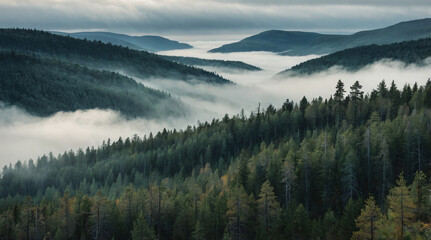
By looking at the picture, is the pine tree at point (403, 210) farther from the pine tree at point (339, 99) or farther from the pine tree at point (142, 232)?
the pine tree at point (339, 99)

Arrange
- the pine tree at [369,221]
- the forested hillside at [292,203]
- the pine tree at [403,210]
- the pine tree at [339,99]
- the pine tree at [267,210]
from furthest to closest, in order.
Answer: the pine tree at [339,99], the pine tree at [267,210], the forested hillside at [292,203], the pine tree at [369,221], the pine tree at [403,210]

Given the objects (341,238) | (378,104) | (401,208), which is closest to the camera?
(401,208)

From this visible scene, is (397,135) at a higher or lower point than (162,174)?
higher

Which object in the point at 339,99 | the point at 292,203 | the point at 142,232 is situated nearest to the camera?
the point at 142,232

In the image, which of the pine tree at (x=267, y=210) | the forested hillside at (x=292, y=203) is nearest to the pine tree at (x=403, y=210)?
the forested hillside at (x=292, y=203)

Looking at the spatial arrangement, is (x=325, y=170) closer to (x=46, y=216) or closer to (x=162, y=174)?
(x=46, y=216)

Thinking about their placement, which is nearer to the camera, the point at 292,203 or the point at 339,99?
the point at 292,203

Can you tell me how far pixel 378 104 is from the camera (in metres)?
140

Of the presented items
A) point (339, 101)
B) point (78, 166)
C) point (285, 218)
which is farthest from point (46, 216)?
point (78, 166)

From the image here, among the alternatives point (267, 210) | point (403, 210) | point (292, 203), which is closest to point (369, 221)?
point (403, 210)

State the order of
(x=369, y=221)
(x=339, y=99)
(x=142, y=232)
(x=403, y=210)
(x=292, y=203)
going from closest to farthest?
(x=403, y=210) → (x=369, y=221) → (x=142, y=232) → (x=292, y=203) → (x=339, y=99)

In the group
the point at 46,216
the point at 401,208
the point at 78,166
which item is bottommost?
the point at 78,166

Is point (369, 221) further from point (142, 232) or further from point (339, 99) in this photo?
point (339, 99)

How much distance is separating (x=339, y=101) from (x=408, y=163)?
54.3m
